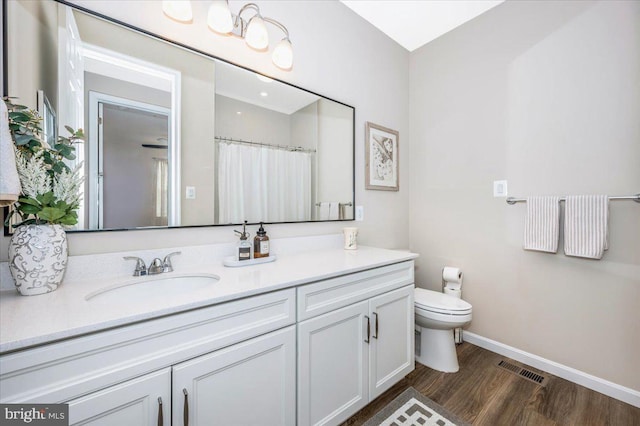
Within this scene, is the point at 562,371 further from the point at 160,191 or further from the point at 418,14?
the point at 418,14

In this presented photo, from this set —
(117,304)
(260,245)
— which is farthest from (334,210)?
(117,304)

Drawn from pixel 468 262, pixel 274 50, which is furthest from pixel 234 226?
pixel 468 262

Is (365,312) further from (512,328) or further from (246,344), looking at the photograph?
(512,328)

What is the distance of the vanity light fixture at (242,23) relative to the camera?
4.01 ft

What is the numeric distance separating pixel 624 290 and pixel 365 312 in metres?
1.52

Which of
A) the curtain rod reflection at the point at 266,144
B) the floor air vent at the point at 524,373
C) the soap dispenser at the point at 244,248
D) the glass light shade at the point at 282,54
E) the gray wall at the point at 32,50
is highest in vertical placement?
the glass light shade at the point at 282,54

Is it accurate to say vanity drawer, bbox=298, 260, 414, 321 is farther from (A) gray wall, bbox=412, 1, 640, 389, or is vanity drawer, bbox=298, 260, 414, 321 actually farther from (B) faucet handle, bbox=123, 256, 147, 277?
(A) gray wall, bbox=412, 1, 640, 389

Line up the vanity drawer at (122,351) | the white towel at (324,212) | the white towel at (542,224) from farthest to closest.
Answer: the white towel at (324,212) → the white towel at (542,224) → the vanity drawer at (122,351)

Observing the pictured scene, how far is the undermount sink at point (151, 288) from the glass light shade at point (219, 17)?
1209 mm

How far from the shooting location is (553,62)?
5.79 ft

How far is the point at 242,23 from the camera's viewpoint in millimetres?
1461

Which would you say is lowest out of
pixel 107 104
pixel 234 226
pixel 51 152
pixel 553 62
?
pixel 234 226

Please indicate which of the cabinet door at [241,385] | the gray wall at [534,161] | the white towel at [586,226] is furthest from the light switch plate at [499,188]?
the cabinet door at [241,385]

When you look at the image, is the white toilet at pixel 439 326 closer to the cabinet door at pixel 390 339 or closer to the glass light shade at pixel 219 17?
the cabinet door at pixel 390 339
